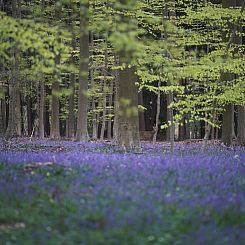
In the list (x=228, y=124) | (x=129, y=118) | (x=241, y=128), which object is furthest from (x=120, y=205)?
(x=241, y=128)

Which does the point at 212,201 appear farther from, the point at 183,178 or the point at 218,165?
the point at 218,165

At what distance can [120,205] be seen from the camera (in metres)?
6.51

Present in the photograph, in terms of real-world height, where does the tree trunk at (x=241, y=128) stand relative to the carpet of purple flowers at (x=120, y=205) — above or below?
above

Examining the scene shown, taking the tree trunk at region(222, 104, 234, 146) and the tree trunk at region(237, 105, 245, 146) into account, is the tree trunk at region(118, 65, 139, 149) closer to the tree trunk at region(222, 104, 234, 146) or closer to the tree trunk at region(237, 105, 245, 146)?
the tree trunk at region(222, 104, 234, 146)

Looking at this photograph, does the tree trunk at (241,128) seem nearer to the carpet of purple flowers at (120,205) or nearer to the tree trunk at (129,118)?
the tree trunk at (129,118)

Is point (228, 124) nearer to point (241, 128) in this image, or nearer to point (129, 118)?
point (241, 128)

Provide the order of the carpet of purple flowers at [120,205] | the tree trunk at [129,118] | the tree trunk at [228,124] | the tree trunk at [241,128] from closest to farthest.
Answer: the carpet of purple flowers at [120,205]
the tree trunk at [129,118]
the tree trunk at [228,124]
the tree trunk at [241,128]

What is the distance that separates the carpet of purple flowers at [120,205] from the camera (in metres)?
5.33

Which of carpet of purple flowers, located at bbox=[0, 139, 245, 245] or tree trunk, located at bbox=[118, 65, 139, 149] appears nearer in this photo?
carpet of purple flowers, located at bbox=[0, 139, 245, 245]

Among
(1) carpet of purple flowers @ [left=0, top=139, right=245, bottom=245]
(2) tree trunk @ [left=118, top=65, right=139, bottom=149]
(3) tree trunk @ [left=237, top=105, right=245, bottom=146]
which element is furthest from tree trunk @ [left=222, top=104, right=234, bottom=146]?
(1) carpet of purple flowers @ [left=0, top=139, right=245, bottom=245]

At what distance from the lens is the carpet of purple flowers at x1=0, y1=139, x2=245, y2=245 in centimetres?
533

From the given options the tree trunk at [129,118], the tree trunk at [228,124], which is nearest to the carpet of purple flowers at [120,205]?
the tree trunk at [129,118]

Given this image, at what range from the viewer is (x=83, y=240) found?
5176 millimetres

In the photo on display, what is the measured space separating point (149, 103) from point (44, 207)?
42030 mm
